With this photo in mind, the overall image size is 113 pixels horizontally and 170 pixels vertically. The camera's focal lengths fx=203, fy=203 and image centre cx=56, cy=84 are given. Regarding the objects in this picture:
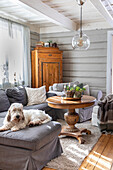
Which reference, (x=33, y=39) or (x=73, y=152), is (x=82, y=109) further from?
(x=33, y=39)

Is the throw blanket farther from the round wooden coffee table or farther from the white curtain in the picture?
the white curtain

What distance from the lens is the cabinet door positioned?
5.51 m

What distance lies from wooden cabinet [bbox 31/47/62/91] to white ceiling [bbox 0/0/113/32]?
80 cm

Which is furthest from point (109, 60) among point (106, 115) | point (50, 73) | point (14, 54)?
point (14, 54)

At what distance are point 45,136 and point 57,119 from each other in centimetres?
243

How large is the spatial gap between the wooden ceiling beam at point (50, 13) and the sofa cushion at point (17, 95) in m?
1.64

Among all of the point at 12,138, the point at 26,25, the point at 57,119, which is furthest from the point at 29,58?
the point at 12,138

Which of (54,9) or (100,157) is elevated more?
(54,9)

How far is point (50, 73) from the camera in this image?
5.57m

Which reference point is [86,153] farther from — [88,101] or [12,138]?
[12,138]

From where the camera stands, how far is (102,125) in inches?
152

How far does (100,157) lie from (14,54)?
3270mm

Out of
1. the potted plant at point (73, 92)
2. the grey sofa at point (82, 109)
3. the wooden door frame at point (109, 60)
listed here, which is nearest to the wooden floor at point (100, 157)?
the potted plant at point (73, 92)

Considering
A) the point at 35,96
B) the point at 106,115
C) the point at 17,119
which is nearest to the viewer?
the point at 17,119
